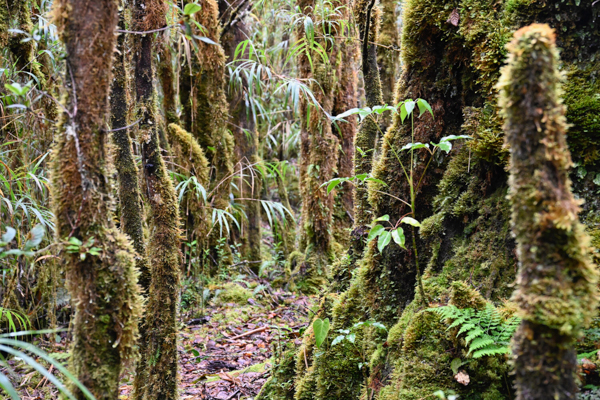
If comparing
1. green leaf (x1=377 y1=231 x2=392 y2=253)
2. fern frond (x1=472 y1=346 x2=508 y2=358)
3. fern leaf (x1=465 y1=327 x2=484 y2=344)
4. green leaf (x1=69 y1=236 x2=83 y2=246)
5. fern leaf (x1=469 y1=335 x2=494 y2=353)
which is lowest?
fern frond (x1=472 y1=346 x2=508 y2=358)

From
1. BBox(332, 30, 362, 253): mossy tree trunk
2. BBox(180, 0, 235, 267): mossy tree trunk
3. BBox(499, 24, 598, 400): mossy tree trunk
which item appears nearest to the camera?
BBox(499, 24, 598, 400): mossy tree trunk

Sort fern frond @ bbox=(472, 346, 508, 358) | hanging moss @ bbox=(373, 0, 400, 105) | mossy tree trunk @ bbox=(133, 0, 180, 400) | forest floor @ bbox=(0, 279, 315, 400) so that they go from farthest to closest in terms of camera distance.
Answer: hanging moss @ bbox=(373, 0, 400, 105)
forest floor @ bbox=(0, 279, 315, 400)
mossy tree trunk @ bbox=(133, 0, 180, 400)
fern frond @ bbox=(472, 346, 508, 358)

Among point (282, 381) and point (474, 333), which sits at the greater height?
point (474, 333)

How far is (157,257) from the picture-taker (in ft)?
8.95

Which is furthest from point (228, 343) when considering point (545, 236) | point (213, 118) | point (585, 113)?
point (545, 236)

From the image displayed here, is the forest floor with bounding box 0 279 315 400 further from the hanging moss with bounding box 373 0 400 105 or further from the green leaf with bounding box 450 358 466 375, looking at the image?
the hanging moss with bounding box 373 0 400 105

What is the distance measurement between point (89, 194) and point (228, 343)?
11.4 feet

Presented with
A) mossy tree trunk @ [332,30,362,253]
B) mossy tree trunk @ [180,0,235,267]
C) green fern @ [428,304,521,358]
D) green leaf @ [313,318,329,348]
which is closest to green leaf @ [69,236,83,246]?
green leaf @ [313,318,329,348]

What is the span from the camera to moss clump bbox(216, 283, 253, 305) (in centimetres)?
575

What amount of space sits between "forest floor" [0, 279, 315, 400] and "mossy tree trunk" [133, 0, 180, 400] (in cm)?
55

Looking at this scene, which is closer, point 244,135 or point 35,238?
point 35,238

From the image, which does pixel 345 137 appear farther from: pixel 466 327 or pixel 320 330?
pixel 466 327

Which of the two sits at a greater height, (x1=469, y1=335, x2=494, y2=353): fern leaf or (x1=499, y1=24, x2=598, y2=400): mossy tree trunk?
(x1=499, y1=24, x2=598, y2=400): mossy tree trunk

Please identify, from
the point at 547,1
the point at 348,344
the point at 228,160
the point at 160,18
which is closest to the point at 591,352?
the point at 348,344
